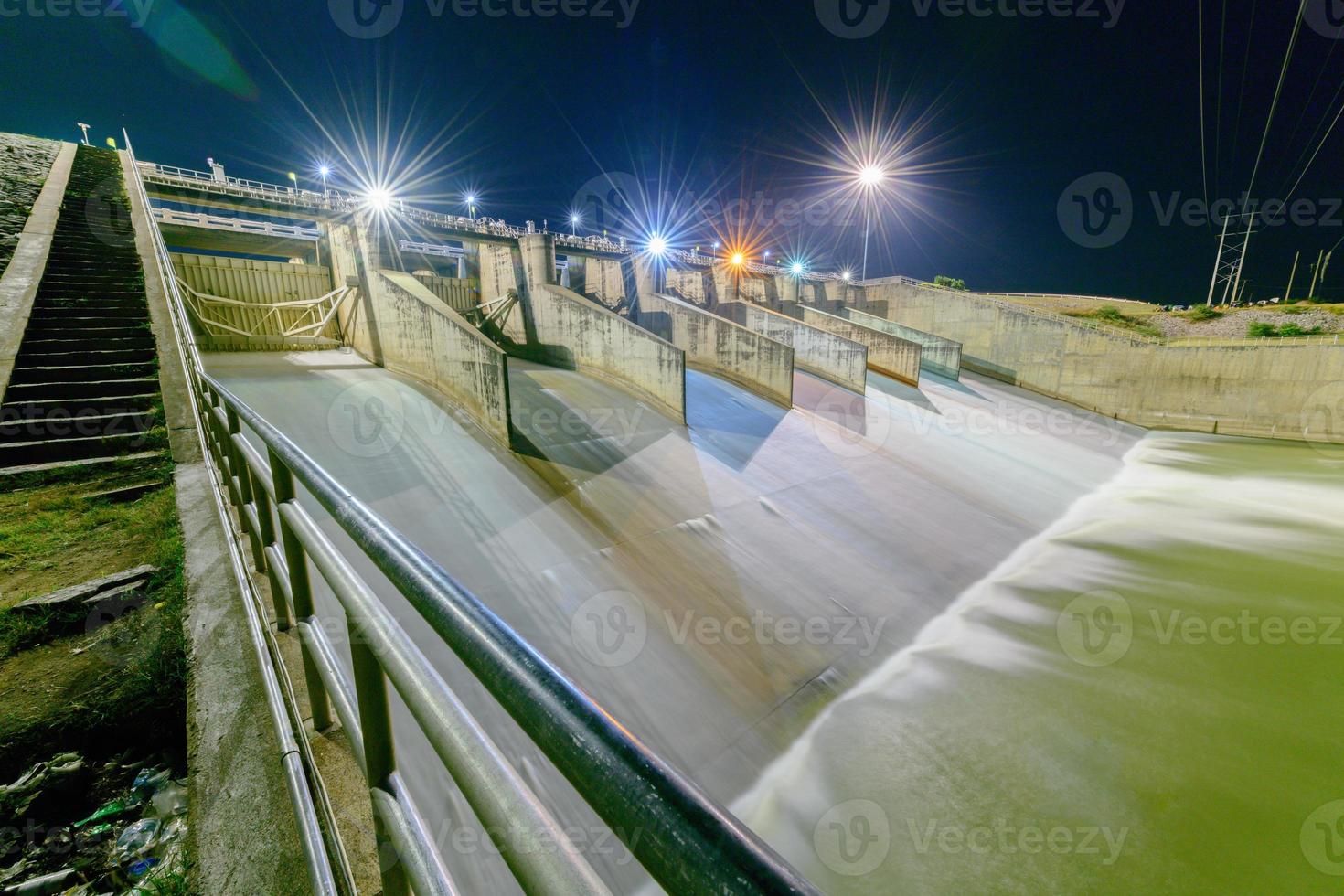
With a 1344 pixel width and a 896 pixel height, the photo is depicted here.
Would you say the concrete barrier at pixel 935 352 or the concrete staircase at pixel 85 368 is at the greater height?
the concrete staircase at pixel 85 368

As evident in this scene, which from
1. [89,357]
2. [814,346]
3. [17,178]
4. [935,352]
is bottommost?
[935,352]

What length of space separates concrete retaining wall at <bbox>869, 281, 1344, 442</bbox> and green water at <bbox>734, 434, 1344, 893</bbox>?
9392mm

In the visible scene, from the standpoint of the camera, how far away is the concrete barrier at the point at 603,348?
10539mm

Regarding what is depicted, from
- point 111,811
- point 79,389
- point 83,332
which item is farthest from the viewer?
point 83,332

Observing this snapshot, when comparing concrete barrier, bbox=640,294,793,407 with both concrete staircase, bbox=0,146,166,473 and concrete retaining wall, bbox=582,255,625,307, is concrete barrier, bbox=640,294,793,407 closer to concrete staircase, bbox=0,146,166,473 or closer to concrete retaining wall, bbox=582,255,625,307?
concrete retaining wall, bbox=582,255,625,307

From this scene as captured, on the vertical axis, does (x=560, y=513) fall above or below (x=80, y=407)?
below

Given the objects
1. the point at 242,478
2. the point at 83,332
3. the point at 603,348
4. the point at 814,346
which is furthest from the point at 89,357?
the point at 814,346

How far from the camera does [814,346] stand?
15.7m

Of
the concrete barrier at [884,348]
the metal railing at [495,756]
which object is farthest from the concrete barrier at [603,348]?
the metal railing at [495,756]

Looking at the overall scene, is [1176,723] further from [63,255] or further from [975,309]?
[975,309]

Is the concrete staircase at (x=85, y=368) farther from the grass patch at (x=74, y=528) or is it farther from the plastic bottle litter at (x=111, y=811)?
the plastic bottle litter at (x=111, y=811)

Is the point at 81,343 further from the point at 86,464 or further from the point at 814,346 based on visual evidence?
the point at 814,346

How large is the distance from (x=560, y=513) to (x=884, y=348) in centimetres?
1358

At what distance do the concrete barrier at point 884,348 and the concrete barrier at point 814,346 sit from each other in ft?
2.21
